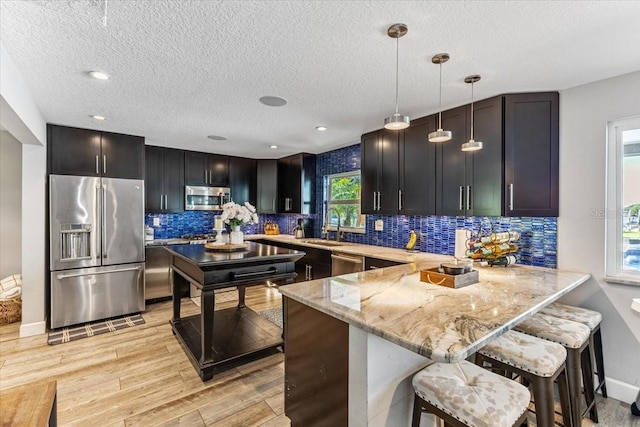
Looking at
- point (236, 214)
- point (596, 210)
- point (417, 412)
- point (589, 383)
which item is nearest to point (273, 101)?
point (236, 214)

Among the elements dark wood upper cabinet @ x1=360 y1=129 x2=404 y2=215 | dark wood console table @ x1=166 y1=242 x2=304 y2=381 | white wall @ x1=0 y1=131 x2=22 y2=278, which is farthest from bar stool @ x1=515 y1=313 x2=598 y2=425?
white wall @ x1=0 y1=131 x2=22 y2=278

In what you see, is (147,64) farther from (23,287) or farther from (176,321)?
(23,287)

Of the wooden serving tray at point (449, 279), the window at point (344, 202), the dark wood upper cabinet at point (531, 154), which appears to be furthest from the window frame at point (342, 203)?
the wooden serving tray at point (449, 279)

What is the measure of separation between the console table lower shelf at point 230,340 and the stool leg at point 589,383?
232 centimetres

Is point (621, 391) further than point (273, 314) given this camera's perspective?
No

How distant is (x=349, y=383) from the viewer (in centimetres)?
135

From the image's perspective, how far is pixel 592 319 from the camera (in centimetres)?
200

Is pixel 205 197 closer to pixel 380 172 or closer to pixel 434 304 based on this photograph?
pixel 380 172

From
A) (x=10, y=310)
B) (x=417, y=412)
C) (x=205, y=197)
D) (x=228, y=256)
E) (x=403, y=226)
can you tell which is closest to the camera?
(x=417, y=412)

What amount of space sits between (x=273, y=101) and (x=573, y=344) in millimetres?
2826

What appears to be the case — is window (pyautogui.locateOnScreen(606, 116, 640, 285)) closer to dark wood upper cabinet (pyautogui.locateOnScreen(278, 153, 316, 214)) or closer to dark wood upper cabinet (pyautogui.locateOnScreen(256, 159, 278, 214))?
dark wood upper cabinet (pyautogui.locateOnScreen(278, 153, 316, 214))

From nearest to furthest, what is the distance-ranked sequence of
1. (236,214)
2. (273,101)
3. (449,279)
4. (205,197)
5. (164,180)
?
1. (449,279)
2. (273,101)
3. (236,214)
4. (164,180)
5. (205,197)

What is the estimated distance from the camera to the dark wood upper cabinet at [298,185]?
517cm

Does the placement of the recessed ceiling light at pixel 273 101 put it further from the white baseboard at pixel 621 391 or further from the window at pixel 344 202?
the white baseboard at pixel 621 391
